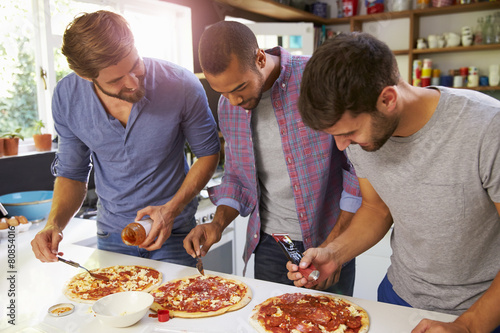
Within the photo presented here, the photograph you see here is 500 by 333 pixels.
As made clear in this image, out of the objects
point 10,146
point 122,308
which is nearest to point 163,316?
point 122,308

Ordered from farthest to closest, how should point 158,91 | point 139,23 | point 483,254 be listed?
point 139,23, point 158,91, point 483,254

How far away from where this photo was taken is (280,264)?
1804mm

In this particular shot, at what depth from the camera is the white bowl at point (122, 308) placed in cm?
119

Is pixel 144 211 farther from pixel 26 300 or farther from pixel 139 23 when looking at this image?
pixel 139 23

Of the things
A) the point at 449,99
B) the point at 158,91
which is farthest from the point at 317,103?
the point at 158,91

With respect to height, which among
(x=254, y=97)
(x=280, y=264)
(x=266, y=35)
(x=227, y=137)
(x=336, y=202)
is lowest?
(x=280, y=264)

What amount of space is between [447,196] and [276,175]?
28.4 inches

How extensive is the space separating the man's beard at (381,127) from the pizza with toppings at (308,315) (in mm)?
480

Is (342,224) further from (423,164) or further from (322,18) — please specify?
(322,18)

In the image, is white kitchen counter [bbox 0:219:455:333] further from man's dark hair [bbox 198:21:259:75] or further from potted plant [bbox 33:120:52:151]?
potted plant [bbox 33:120:52:151]

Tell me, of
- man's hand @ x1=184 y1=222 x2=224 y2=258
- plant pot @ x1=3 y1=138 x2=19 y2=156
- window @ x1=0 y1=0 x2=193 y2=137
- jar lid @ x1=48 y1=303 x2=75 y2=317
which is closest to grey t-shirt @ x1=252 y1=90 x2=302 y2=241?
man's hand @ x1=184 y1=222 x2=224 y2=258

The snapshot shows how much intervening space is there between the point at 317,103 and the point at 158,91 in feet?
2.92

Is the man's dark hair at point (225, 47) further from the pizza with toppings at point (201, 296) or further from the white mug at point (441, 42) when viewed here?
the white mug at point (441, 42)

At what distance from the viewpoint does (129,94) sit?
5.28ft
